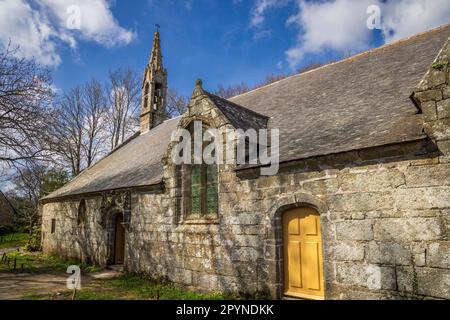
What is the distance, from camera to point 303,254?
627 cm

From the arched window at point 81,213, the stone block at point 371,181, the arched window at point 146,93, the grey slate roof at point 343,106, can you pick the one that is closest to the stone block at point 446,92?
the grey slate roof at point 343,106

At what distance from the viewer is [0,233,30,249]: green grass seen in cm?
2433

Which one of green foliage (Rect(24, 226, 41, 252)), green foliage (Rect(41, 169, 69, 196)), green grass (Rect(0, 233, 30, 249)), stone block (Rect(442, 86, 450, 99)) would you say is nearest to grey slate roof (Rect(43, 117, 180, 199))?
green foliage (Rect(24, 226, 41, 252))

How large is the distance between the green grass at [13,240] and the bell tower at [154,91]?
14.2 meters

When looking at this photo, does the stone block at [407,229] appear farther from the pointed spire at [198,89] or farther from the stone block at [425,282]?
the pointed spire at [198,89]

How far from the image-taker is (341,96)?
8.59m

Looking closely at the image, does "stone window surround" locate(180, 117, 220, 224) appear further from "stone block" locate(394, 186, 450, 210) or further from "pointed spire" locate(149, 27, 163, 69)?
"pointed spire" locate(149, 27, 163, 69)

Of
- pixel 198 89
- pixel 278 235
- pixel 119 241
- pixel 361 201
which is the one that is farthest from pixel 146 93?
pixel 361 201

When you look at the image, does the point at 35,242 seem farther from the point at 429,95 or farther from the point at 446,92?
the point at 446,92

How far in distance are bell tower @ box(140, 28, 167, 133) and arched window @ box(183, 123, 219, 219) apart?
38.5ft

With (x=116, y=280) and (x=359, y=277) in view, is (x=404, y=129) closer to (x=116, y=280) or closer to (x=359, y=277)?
(x=359, y=277)

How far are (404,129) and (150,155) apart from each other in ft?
33.3

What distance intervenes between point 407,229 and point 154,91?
59.2ft
